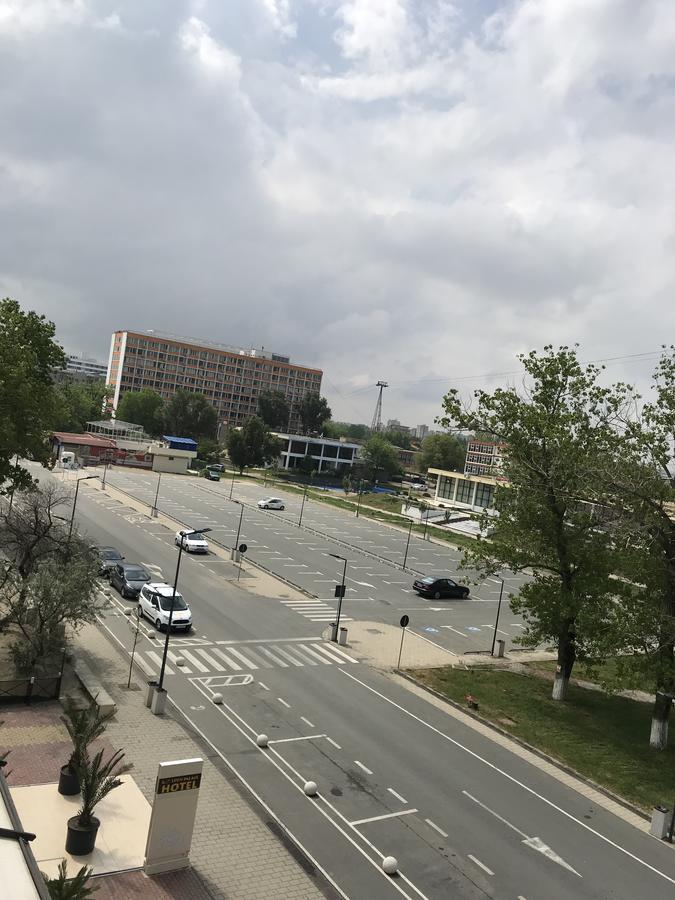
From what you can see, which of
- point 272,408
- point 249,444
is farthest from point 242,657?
point 272,408

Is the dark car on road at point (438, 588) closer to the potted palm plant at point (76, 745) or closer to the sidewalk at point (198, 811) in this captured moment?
the sidewalk at point (198, 811)

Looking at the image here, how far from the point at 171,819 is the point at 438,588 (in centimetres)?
3313

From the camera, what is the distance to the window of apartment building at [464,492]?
99.9 metres

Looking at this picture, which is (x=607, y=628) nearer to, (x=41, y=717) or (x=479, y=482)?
(x=41, y=717)

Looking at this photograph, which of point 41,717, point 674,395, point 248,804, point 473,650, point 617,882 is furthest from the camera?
point 473,650

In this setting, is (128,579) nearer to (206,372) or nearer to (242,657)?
(242,657)

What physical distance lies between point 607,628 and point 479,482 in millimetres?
74327

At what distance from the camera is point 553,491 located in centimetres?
2538

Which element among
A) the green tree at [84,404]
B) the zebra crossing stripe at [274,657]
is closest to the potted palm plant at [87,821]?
the zebra crossing stripe at [274,657]

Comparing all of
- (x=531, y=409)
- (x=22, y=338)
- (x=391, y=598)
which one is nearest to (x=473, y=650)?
(x=391, y=598)

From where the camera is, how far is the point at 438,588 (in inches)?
1766

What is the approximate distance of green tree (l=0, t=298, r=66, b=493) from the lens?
77.7 ft

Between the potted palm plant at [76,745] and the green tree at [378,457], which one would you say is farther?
the green tree at [378,457]

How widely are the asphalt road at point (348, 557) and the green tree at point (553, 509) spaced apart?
8.87 feet
